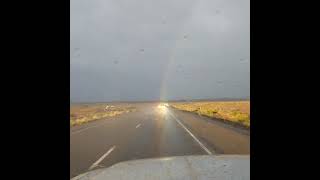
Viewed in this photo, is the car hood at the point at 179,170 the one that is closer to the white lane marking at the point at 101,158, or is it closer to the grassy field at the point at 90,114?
the grassy field at the point at 90,114

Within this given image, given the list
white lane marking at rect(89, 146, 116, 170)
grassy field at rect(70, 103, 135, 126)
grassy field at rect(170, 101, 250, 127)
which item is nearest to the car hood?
grassy field at rect(170, 101, 250, 127)

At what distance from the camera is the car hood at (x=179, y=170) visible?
5660 millimetres

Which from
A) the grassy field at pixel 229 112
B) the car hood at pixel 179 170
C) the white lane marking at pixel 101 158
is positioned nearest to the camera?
the car hood at pixel 179 170

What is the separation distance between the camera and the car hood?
223 inches

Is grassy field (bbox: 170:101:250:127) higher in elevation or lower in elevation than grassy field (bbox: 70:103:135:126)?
higher

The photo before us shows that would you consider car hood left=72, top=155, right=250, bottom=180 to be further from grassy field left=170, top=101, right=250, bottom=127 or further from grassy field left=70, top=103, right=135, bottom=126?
grassy field left=70, top=103, right=135, bottom=126

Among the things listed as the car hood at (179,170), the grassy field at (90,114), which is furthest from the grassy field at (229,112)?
the grassy field at (90,114)

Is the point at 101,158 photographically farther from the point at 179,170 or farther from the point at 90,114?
the point at 90,114

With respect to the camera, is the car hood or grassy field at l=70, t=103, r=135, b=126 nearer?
the car hood

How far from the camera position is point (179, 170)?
609 centimetres
